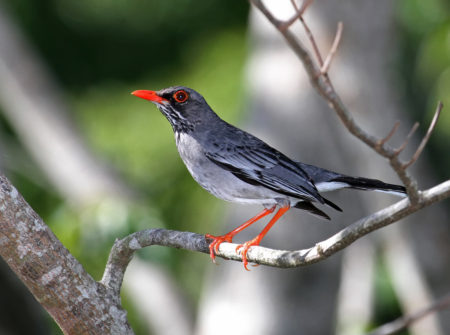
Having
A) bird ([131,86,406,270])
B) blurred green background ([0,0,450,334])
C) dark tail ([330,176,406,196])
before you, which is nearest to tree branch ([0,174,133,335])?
bird ([131,86,406,270])

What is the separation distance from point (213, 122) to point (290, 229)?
3829mm

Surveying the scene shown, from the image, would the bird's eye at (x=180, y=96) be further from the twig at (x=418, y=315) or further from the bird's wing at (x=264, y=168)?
the twig at (x=418, y=315)

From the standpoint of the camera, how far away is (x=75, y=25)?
50.6ft

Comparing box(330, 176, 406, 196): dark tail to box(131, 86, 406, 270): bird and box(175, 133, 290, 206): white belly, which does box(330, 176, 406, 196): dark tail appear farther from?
box(175, 133, 290, 206): white belly

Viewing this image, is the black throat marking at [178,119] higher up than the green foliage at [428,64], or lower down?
lower down

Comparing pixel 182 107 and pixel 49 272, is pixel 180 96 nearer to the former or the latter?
pixel 182 107

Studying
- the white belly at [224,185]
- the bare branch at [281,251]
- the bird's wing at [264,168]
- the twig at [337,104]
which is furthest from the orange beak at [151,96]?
the twig at [337,104]

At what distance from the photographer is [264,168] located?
566cm

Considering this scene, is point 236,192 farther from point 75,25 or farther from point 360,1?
point 75,25

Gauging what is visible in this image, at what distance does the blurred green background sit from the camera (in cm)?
1298

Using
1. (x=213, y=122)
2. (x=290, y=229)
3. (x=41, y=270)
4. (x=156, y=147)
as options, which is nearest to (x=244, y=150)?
(x=213, y=122)

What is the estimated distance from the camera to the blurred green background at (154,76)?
12977mm

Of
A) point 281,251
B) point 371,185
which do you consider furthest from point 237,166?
point 281,251

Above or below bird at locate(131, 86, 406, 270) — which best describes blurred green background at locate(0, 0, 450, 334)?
above
